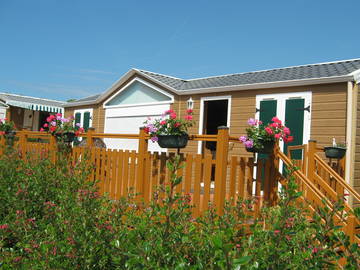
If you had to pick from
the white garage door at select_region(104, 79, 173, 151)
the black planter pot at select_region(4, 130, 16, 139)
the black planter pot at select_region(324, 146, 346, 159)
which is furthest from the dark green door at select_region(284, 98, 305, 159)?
the black planter pot at select_region(4, 130, 16, 139)

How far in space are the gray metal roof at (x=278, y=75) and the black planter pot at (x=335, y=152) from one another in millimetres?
1621

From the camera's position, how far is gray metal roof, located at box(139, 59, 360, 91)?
748cm

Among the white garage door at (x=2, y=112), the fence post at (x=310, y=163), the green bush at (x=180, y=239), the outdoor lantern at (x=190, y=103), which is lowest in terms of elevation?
the green bush at (x=180, y=239)

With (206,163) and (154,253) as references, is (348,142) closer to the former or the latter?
(206,163)

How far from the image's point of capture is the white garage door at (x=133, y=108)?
10445 mm

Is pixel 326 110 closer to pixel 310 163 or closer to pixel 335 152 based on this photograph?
pixel 335 152

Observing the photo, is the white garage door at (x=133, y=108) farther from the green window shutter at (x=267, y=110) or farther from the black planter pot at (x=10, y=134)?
the black planter pot at (x=10, y=134)

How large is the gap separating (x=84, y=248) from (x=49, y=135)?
531 cm

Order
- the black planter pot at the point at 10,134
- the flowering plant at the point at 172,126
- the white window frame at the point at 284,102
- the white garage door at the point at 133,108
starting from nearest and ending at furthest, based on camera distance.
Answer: the flowering plant at the point at 172,126
the white window frame at the point at 284,102
the black planter pot at the point at 10,134
the white garage door at the point at 133,108

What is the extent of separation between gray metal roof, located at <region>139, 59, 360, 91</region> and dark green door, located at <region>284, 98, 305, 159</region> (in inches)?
23.2

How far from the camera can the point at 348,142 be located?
263 inches

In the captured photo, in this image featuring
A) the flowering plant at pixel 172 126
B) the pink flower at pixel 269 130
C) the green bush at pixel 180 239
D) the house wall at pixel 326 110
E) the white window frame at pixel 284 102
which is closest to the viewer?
the green bush at pixel 180 239

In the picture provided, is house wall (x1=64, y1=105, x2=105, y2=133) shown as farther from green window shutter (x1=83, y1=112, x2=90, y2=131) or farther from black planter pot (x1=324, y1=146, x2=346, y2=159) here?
black planter pot (x1=324, y1=146, x2=346, y2=159)

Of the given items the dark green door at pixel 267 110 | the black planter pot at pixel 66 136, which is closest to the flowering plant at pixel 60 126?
the black planter pot at pixel 66 136
